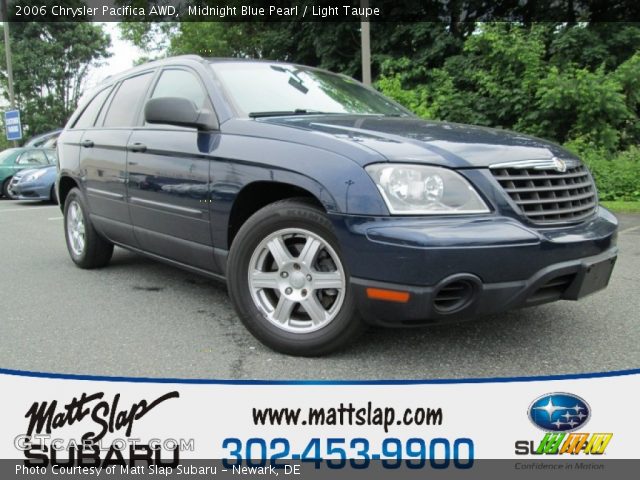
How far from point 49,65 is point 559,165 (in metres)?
35.9

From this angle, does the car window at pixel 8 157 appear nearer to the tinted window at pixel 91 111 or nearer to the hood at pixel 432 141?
the tinted window at pixel 91 111

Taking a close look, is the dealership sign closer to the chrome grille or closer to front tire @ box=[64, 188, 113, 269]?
front tire @ box=[64, 188, 113, 269]

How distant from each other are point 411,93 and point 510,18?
3.88 metres

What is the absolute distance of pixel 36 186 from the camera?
1334 centimetres

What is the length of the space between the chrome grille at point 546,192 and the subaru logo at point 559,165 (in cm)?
2

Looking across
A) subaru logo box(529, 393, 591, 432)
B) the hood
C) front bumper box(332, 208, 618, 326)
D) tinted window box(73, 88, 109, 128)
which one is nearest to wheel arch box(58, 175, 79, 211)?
tinted window box(73, 88, 109, 128)

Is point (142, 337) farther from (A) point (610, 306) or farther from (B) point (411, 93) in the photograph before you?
(B) point (411, 93)

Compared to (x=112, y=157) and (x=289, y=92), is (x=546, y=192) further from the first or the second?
(x=112, y=157)

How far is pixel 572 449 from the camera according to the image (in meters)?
2.20

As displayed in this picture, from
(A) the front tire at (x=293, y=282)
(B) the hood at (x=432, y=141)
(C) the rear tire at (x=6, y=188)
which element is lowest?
(C) the rear tire at (x=6, y=188)

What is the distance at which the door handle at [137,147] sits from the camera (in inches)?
164

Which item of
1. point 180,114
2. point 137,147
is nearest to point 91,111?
point 137,147

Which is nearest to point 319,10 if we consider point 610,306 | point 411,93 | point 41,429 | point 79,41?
point 411,93

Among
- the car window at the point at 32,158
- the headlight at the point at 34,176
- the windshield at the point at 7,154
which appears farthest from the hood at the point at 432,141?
the windshield at the point at 7,154
